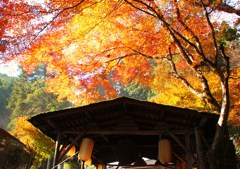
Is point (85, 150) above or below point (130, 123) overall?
below

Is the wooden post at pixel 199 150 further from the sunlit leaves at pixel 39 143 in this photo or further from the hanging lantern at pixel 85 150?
the sunlit leaves at pixel 39 143

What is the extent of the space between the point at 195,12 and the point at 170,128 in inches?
253

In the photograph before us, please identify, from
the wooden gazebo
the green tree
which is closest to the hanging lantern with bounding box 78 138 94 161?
the wooden gazebo

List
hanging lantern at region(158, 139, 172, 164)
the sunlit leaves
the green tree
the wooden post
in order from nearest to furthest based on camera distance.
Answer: the wooden post → hanging lantern at region(158, 139, 172, 164) → the sunlit leaves → the green tree

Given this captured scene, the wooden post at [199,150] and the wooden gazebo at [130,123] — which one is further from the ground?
the wooden gazebo at [130,123]

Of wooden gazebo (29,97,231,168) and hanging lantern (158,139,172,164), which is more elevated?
wooden gazebo (29,97,231,168)

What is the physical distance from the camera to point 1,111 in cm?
5147

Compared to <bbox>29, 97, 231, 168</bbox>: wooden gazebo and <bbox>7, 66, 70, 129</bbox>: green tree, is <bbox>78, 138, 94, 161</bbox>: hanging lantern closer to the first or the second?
<bbox>29, 97, 231, 168</bbox>: wooden gazebo

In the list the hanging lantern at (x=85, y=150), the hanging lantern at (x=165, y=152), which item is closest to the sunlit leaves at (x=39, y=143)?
the hanging lantern at (x=85, y=150)

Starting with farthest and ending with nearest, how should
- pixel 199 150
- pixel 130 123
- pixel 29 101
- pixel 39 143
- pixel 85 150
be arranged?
pixel 29 101 < pixel 39 143 < pixel 85 150 < pixel 130 123 < pixel 199 150

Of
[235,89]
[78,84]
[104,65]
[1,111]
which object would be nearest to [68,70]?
[78,84]

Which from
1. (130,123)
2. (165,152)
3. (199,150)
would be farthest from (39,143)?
(199,150)

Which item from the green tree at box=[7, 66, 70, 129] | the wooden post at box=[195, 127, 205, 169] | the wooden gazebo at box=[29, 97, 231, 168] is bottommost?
the wooden post at box=[195, 127, 205, 169]

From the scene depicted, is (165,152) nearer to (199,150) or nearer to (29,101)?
(199,150)
